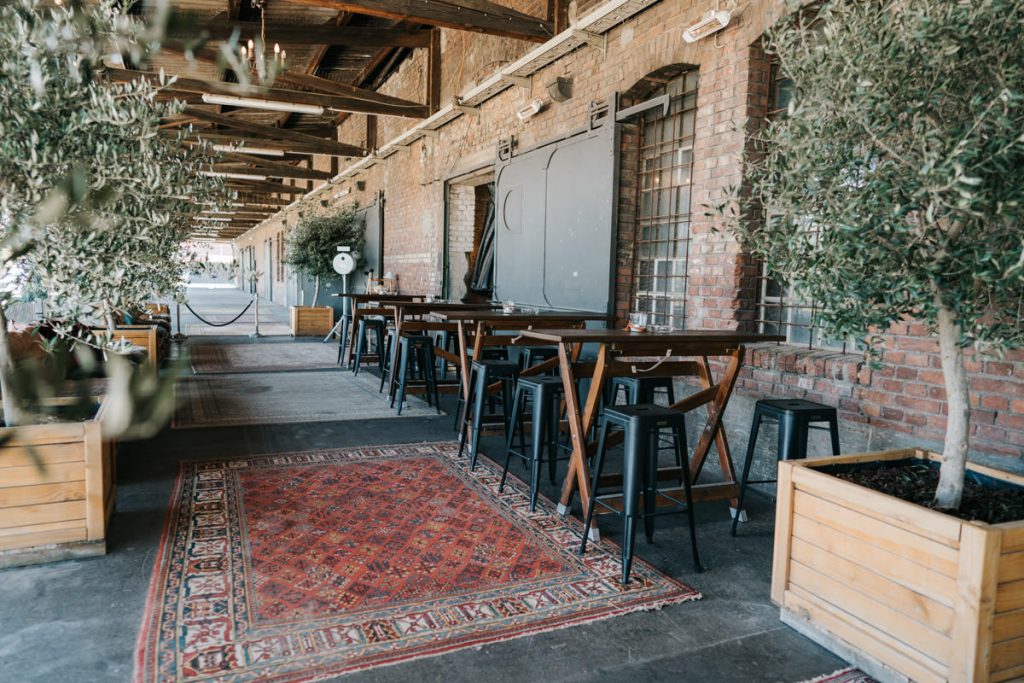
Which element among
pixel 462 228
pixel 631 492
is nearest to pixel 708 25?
pixel 631 492

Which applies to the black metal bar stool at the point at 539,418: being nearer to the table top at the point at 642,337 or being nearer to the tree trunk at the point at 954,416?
the table top at the point at 642,337

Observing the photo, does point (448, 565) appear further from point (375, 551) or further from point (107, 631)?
point (107, 631)

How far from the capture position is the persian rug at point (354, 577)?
219 centimetres

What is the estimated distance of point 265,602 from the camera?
2.47 m

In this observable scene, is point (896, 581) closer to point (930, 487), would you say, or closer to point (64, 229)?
point (930, 487)

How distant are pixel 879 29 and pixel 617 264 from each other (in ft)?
11.2

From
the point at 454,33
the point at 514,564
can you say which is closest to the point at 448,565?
the point at 514,564

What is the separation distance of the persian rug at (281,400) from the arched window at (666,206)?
2.21 meters

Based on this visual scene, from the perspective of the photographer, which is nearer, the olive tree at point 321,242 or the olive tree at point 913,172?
the olive tree at point 913,172

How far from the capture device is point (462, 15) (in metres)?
5.89

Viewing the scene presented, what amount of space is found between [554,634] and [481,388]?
1954 mm

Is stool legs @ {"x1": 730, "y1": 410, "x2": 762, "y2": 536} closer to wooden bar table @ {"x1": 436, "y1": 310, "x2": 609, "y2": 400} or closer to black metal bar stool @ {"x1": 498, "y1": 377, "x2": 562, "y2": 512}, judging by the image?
black metal bar stool @ {"x1": 498, "y1": 377, "x2": 562, "y2": 512}

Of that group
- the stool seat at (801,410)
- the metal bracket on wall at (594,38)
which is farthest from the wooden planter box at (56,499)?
the metal bracket on wall at (594,38)

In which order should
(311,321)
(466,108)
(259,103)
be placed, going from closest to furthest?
(466,108), (259,103), (311,321)
